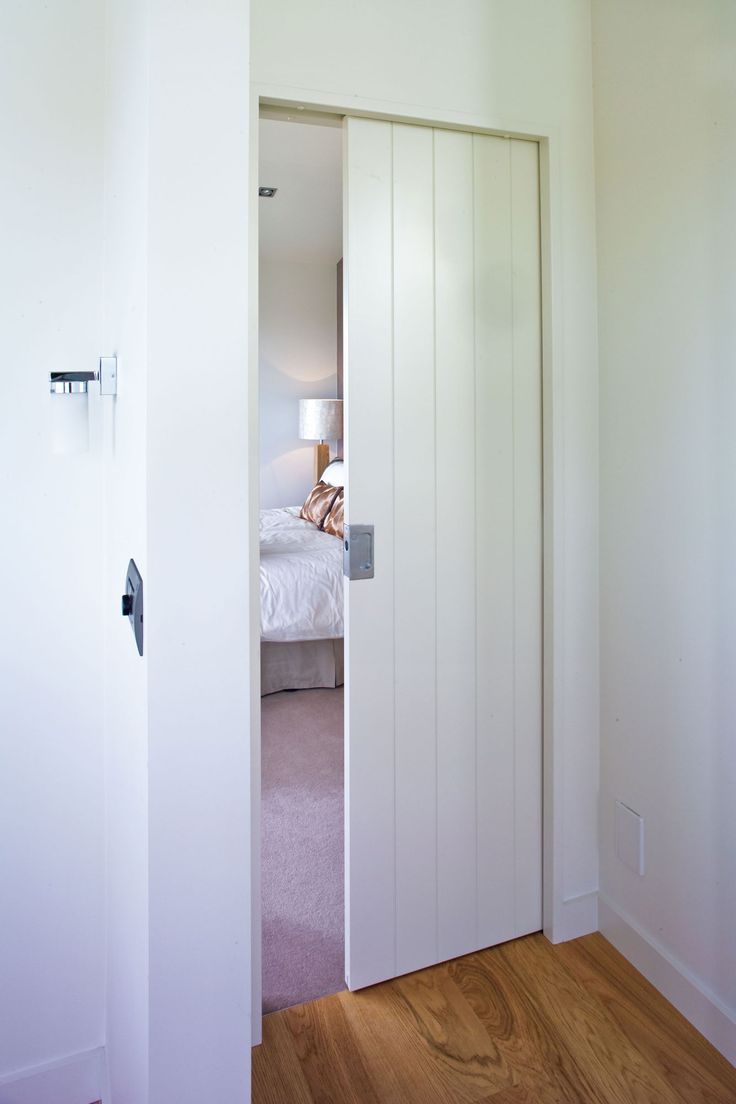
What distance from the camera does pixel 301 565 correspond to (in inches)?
139

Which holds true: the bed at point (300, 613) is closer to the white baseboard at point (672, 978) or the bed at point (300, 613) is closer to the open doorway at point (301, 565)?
the open doorway at point (301, 565)

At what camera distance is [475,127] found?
5.45 feet

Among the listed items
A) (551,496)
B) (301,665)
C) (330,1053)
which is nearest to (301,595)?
(301,665)

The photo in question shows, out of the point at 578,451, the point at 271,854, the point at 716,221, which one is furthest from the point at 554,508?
the point at 271,854

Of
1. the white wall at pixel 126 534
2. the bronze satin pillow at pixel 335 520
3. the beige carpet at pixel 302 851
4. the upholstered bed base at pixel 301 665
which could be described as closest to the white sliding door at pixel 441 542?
the beige carpet at pixel 302 851

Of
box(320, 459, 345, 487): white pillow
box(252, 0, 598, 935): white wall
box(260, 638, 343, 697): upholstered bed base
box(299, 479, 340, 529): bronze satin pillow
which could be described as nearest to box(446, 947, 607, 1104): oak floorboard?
box(252, 0, 598, 935): white wall

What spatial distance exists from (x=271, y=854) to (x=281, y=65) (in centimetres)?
214

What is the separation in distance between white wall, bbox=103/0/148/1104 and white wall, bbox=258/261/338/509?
4703mm

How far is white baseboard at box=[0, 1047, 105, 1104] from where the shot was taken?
1.35m

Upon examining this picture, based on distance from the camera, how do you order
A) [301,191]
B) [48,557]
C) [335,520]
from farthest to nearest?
1. [335,520]
2. [301,191]
3. [48,557]

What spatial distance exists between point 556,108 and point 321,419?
3.96 metres

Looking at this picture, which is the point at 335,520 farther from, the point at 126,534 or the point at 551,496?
the point at 126,534

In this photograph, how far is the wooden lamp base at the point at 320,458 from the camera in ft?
19.5

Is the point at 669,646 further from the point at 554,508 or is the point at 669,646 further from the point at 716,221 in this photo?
the point at 716,221
